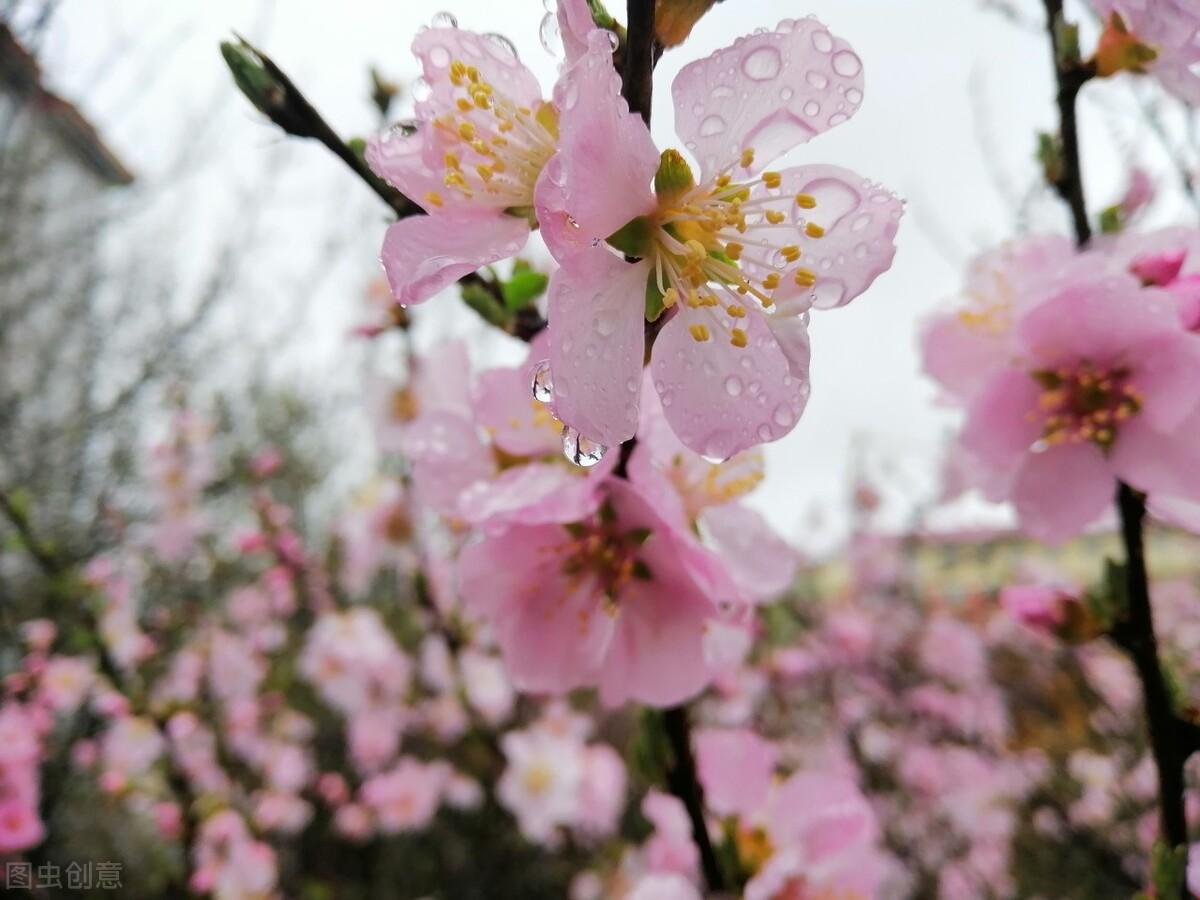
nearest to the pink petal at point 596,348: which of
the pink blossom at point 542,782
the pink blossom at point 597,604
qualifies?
the pink blossom at point 597,604

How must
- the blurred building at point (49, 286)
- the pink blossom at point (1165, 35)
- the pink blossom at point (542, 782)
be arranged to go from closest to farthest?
the pink blossom at point (1165, 35), the pink blossom at point (542, 782), the blurred building at point (49, 286)

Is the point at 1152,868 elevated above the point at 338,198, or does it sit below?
below

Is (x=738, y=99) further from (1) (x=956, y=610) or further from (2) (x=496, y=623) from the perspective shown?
(1) (x=956, y=610)

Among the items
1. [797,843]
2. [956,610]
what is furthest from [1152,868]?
[956,610]

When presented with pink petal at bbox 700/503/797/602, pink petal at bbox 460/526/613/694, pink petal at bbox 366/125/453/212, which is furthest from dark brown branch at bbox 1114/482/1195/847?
pink petal at bbox 366/125/453/212

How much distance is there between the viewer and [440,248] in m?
0.56

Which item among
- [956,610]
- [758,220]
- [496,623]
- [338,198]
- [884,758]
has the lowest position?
[884,758]

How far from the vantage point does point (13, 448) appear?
3.88m

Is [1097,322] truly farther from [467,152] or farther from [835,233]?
[467,152]

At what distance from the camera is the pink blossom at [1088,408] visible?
843 millimetres

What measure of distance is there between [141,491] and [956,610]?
16.8 ft

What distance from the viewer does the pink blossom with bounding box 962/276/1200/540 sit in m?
0.84

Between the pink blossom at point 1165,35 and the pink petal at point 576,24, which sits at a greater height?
the pink blossom at point 1165,35

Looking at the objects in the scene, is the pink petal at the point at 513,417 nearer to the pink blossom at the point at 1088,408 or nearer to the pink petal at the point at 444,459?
the pink petal at the point at 444,459
